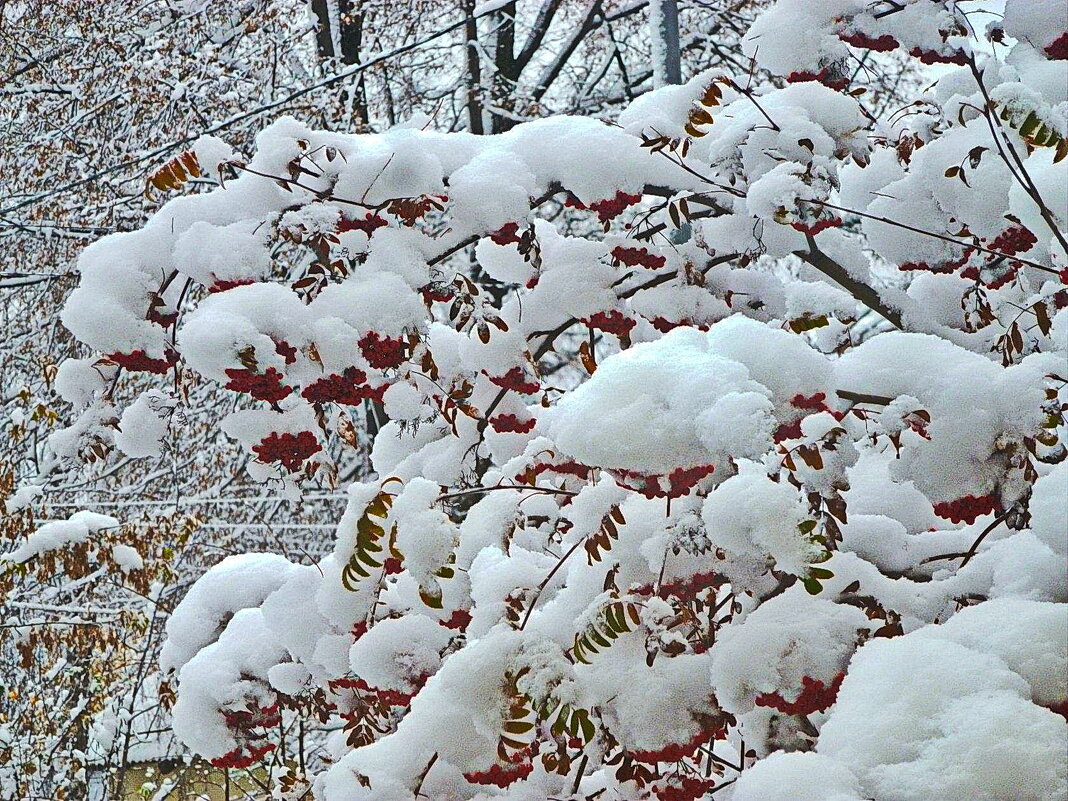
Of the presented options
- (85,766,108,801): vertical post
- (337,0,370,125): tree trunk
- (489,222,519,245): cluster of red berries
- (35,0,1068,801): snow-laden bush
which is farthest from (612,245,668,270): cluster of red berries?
(337,0,370,125): tree trunk

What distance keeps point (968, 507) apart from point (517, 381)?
108 centimetres

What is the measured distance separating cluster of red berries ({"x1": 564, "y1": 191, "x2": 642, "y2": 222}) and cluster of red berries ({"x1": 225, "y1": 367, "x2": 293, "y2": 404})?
753 millimetres

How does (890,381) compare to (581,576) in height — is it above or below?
above

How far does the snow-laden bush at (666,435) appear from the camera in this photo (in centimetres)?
136

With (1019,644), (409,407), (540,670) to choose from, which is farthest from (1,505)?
(1019,644)

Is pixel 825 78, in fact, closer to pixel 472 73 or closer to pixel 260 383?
pixel 260 383

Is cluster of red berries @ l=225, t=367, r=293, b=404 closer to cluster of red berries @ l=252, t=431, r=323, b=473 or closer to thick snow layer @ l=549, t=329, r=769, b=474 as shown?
cluster of red berries @ l=252, t=431, r=323, b=473

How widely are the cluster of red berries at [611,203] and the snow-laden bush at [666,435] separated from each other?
1cm

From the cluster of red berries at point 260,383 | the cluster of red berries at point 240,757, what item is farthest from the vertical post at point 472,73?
the cluster of red berries at point 240,757

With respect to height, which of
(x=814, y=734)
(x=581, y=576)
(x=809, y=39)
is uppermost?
(x=809, y=39)

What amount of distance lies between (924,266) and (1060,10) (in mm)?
724

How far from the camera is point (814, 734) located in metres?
1.58

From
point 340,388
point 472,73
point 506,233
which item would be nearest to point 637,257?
point 506,233

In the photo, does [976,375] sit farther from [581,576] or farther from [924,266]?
[924,266]
